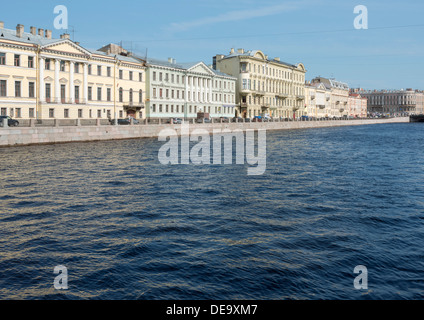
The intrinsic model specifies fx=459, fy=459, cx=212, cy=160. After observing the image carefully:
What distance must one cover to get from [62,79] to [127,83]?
10.5m

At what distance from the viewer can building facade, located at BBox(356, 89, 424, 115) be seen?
191 m

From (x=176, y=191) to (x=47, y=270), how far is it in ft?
26.4

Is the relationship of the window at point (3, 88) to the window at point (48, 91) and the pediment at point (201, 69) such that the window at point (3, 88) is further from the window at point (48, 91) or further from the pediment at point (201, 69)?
the pediment at point (201, 69)

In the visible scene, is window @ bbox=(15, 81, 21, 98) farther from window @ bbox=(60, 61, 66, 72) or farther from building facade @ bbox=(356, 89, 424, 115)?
building facade @ bbox=(356, 89, 424, 115)

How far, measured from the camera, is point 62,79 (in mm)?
49000

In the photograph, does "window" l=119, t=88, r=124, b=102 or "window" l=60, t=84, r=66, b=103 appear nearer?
"window" l=60, t=84, r=66, b=103

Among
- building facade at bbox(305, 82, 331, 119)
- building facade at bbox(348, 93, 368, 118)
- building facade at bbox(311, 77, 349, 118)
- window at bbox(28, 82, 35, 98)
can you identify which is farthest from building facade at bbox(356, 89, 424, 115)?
window at bbox(28, 82, 35, 98)

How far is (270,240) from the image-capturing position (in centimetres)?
998

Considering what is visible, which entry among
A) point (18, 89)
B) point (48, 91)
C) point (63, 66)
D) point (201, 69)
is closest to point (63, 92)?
point (48, 91)

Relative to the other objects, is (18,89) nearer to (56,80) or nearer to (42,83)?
(42,83)

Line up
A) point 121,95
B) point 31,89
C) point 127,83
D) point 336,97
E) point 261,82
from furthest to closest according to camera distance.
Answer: point 336,97 < point 261,82 < point 127,83 < point 121,95 < point 31,89

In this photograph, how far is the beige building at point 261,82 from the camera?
82375 millimetres

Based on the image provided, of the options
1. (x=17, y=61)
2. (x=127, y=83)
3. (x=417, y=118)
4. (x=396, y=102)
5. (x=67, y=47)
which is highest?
(x=396, y=102)

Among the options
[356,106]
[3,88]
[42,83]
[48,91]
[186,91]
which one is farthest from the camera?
[356,106]
